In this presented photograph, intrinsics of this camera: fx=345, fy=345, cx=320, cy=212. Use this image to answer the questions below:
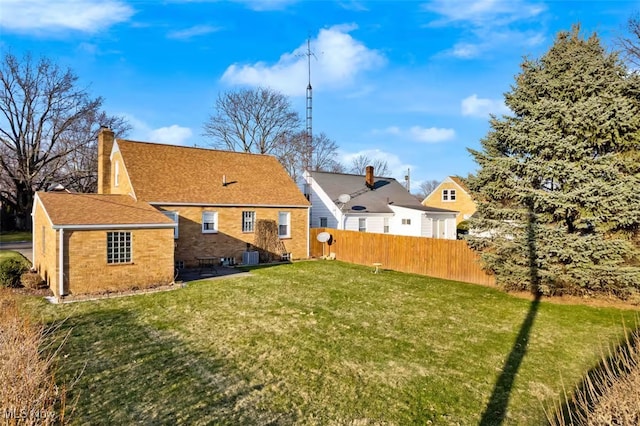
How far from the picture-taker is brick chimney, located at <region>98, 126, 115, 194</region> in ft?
66.5

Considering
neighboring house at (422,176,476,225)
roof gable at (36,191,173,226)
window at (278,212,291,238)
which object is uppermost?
neighboring house at (422,176,476,225)

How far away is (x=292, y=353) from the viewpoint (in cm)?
754

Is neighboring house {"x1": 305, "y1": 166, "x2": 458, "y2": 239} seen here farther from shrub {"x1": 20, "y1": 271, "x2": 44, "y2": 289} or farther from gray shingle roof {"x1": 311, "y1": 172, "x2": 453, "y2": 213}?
shrub {"x1": 20, "y1": 271, "x2": 44, "y2": 289}

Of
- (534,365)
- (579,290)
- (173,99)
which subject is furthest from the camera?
(173,99)

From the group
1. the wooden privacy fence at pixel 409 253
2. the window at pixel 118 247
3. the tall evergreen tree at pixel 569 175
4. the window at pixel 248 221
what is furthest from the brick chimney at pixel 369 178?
the window at pixel 118 247

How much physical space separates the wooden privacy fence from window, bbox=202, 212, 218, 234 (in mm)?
6510

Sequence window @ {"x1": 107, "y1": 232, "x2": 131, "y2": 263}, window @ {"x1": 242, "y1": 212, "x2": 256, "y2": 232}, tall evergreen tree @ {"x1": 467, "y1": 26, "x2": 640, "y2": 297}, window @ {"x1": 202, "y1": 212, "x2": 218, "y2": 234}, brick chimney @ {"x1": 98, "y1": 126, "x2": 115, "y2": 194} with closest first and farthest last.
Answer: tall evergreen tree @ {"x1": 467, "y1": 26, "x2": 640, "y2": 297} → window @ {"x1": 107, "y1": 232, "x2": 131, "y2": 263} → window @ {"x1": 202, "y1": 212, "x2": 218, "y2": 234} → window @ {"x1": 242, "y1": 212, "x2": 256, "y2": 232} → brick chimney @ {"x1": 98, "y1": 126, "x2": 115, "y2": 194}

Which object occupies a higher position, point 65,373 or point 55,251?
point 55,251

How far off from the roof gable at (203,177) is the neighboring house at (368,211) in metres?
3.45

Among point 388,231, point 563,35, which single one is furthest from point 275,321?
point 388,231

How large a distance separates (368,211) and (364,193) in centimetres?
250

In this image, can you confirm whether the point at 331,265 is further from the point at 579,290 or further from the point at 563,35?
the point at 563,35

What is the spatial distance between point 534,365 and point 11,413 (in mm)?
8426

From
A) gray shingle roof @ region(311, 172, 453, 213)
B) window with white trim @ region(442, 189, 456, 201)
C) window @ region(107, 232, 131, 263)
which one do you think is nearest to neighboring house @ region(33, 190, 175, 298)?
window @ region(107, 232, 131, 263)
